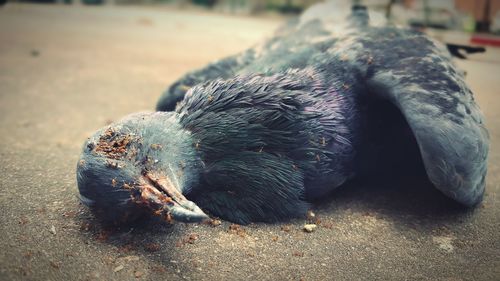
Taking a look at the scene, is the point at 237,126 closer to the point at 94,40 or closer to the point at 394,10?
the point at 394,10

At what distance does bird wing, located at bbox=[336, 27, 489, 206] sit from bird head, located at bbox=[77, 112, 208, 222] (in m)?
1.09

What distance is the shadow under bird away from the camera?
1.91m

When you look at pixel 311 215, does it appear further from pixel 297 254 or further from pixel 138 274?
pixel 138 274

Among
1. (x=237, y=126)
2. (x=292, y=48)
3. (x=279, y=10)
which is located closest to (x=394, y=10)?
(x=292, y=48)

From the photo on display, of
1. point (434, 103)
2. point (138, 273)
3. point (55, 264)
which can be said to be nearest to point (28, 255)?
point (55, 264)

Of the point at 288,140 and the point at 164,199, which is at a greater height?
the point at 288,140

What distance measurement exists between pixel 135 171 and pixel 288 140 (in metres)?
0.75

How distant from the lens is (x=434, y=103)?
225cm

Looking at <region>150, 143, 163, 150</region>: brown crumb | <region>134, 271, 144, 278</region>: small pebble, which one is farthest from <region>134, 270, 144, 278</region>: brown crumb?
<region>150, 143, 163, 150</region>: brown crumb

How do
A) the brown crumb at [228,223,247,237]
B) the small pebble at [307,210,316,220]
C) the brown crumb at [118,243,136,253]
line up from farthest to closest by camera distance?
1. the small pebble at [307,210,316,220]
2. the brown crumb at [228,223,247,237]
3. the brown crumb at [118,243,136,253]

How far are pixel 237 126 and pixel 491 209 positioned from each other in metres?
1.44

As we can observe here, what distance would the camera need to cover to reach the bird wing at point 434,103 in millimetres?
2143

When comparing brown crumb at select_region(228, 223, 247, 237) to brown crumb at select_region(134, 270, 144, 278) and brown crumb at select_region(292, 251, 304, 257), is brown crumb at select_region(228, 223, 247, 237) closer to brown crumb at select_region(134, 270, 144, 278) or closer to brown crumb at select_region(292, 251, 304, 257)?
brown crumb at select_region(292, 251, 304, 257)

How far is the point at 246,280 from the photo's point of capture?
177 cm
